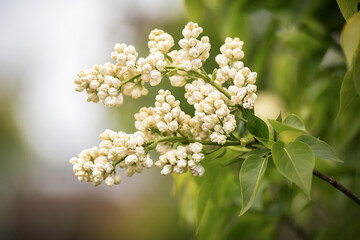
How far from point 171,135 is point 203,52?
155 millimetres

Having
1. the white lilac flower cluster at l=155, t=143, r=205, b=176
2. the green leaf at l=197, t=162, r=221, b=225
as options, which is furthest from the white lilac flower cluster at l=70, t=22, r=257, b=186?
the green leaf at l=197, t=162, r=221, b=225

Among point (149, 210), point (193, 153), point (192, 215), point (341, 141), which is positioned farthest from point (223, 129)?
A: point (149, 210)

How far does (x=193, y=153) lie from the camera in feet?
1.81

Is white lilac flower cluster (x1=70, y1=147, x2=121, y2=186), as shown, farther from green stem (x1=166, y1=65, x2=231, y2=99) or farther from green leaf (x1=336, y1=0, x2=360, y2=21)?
green leaf (x1=336, y1=0, x2=360, y2=21)

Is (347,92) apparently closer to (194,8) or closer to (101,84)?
(101,84)

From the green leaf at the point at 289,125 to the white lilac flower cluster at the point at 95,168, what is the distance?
0.92ft

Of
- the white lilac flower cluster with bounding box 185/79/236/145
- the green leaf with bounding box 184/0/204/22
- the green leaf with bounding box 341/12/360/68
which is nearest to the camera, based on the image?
the green leaf with bounding box 341/12/360/68

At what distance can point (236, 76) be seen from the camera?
0.54 m

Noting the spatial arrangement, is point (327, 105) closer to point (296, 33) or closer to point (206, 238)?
point (296, 33)

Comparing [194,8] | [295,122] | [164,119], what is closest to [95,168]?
[164,119]

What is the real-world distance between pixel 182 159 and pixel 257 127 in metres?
0.14

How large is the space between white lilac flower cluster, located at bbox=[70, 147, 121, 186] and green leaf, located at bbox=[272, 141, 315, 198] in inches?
10.5

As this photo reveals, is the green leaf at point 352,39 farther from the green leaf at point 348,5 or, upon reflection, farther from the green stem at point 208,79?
the green stem at point 208,79

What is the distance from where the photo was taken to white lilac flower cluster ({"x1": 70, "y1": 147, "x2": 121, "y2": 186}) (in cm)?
53
